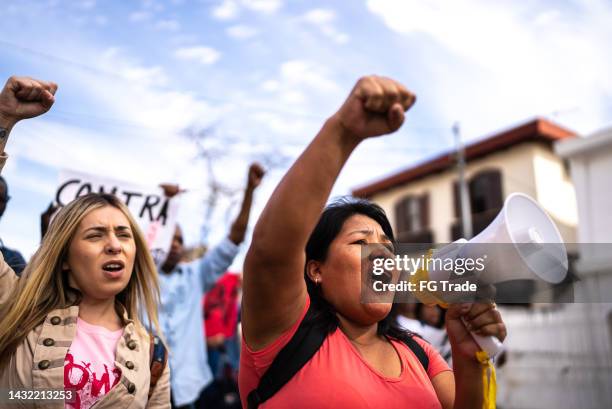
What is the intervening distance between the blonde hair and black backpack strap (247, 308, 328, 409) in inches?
33.7

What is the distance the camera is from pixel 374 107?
1.22 metres

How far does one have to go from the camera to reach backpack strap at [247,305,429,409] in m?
1.56

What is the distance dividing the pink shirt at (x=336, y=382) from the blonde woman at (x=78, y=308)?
0.59 meters

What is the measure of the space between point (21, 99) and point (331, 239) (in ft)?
3.57

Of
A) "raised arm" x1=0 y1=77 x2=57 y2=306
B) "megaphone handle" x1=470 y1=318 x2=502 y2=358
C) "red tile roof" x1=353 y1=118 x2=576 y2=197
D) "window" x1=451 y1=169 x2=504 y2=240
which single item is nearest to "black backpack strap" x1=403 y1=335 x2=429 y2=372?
"megaphone handle" x1=470 y1=318 x2=502 y2=358

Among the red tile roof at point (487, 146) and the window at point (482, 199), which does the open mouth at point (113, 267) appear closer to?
the red tile roof at point (487, 146)

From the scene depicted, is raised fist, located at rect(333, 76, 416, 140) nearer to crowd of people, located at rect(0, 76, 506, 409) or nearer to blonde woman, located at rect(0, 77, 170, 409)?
crowd of people, located at rect(0, 76, 506, 409)

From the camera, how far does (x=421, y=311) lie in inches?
185

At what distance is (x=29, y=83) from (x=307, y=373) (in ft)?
4.09

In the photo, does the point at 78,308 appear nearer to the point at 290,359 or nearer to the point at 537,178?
the point at 290,359

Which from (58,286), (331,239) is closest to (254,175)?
(58,286)

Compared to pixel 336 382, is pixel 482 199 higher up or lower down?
higher up

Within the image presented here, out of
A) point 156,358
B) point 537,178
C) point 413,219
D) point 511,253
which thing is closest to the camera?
point 511,253

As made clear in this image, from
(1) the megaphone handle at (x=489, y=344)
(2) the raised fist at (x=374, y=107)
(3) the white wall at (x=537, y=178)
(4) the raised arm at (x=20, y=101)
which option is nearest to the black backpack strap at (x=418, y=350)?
(1) the megaphone handle at (x=489, y=344)
